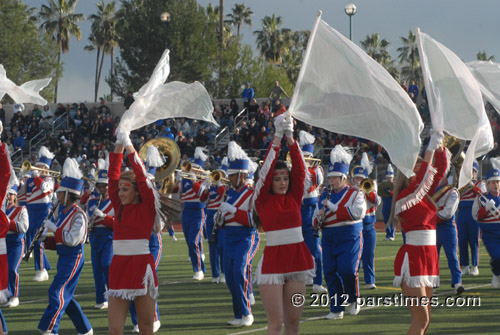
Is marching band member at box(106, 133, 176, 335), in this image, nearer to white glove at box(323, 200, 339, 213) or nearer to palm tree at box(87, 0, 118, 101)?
white glove at box(323, 200, 339, 213)

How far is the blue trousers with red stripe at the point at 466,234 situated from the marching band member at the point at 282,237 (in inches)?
289

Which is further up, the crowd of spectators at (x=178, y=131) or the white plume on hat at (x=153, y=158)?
the white plume on hat at (x=153, y=158)

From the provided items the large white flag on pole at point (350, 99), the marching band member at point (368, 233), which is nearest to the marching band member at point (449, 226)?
the marching band member at point (368, 233)

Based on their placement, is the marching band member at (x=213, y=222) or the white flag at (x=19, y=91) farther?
the marching band member at (x=213, y=222)

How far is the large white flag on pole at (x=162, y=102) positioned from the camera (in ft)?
21.3

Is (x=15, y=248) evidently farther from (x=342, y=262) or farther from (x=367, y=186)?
(x=367, y=186)

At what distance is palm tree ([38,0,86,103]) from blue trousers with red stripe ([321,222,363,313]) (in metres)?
54.0

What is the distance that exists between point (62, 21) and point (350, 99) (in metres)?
57.8

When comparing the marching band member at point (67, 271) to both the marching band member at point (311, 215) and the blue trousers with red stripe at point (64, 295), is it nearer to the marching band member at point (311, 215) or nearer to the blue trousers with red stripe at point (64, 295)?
the blue trousers with red stripe at point (64, 295)

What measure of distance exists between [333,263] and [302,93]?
3564 millimetres

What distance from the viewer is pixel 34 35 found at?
180ft

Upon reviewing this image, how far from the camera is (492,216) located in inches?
455

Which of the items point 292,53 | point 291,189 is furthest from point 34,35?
point 291,189

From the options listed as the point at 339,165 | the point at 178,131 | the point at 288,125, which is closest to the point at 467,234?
the point at 339,165
